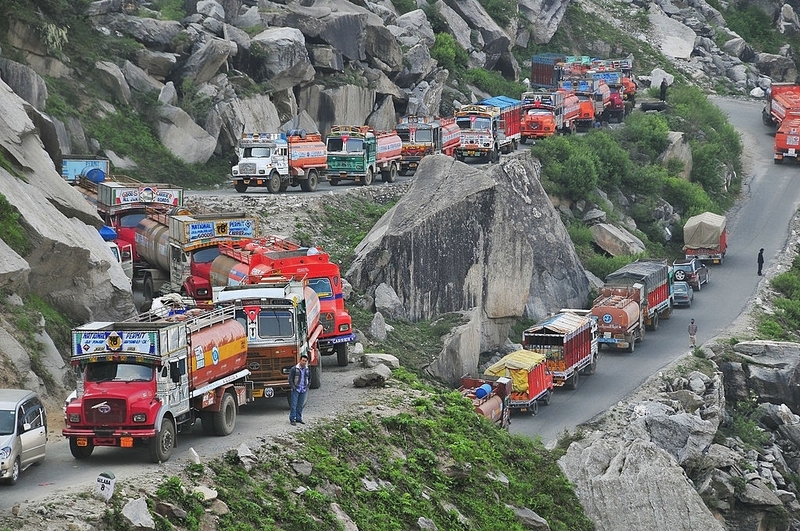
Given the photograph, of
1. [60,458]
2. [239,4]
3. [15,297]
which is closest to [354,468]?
[60,458]

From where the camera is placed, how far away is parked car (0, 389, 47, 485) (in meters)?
20.3

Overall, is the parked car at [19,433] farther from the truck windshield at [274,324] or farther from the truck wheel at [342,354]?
the truck wheel at [342,354]

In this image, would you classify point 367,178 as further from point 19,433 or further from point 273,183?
point 19,433

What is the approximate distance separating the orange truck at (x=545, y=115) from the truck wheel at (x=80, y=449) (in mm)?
53831

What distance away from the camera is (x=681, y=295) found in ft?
195

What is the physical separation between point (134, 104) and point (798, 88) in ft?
171

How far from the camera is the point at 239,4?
6931cm

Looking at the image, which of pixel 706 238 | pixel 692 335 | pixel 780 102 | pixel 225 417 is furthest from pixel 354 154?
pixel 780 102

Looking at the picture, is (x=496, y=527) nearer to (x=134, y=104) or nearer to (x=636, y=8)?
(x=134, y=104)

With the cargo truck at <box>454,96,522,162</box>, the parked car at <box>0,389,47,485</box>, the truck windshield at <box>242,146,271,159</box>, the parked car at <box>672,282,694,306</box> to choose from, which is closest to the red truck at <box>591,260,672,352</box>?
the parked car at <box>672,282,694,306</box>

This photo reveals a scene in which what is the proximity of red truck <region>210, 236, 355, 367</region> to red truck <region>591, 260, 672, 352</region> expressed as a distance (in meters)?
18.6

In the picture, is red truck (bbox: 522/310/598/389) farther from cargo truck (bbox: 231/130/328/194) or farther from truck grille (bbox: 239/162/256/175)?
truck grille (bbox: 239/162/256/175)

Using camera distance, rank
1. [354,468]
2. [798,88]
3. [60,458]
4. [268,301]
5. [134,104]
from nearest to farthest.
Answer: [60,458]
[354,468]
[268,301]
[134,104]
[798,88]

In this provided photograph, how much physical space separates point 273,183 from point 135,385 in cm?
3036
